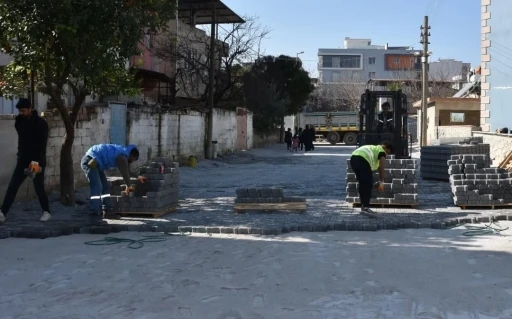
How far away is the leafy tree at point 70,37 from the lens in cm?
943

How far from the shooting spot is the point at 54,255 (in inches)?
286

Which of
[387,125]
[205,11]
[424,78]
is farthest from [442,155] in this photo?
[205,11]

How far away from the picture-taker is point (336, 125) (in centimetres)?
5178

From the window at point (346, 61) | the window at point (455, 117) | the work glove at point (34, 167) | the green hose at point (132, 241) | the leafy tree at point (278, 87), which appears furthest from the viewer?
the window at point (346, 61)

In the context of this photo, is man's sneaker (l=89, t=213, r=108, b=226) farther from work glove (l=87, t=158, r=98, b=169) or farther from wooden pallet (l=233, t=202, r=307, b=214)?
wooden pallet (l=233, t=202, r=307, b=214)

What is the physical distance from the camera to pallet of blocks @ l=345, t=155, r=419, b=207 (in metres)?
10.9

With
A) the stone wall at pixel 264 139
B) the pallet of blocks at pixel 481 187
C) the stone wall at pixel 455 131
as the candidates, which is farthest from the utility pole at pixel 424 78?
the pallet of blocks at pixel 481 187

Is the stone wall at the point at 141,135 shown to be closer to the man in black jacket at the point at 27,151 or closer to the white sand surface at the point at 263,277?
the man in black jacket at the point at 27,151

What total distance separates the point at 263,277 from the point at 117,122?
1103cm

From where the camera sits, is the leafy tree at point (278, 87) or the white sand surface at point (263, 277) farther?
the leafy tree at point (278, 87)

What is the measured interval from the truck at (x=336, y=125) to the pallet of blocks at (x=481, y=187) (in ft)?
128

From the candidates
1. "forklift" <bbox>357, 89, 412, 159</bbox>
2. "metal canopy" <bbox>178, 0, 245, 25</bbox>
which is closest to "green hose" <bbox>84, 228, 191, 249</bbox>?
"forklift" <bbox>357, 89, 412, 159</bbox>

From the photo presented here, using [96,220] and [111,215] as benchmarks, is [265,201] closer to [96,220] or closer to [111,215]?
[111,215]

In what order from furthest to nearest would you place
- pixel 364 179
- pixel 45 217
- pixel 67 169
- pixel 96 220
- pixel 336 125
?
pixel 336 125 < pixel 67 169 < pixel 364 179 < pixel 96 220 < pixel 45 217
